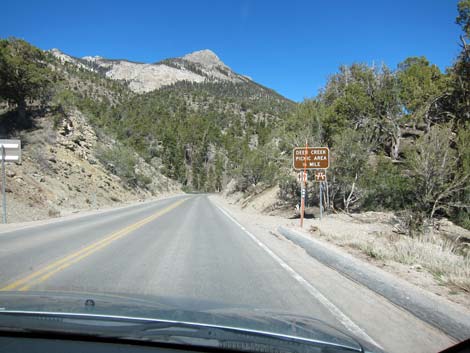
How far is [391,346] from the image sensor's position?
440cm

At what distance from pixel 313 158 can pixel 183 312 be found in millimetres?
14566

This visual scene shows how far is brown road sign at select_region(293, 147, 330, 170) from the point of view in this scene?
17.8 meters

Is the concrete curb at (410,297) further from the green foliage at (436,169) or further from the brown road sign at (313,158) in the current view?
the green foliage at (436,169)

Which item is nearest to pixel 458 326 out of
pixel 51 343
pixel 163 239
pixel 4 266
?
pixel 51 343

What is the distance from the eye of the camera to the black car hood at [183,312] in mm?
3439

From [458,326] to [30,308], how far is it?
4713 mm

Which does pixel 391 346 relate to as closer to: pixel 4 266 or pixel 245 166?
pixel 4 266

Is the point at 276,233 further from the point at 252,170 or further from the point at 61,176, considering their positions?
the point at 252,170

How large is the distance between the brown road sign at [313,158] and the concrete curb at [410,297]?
848cm

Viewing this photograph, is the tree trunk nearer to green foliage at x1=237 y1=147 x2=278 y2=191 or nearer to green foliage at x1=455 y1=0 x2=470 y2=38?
green foliage at x1=237 y1=147 x2=278 y2=191

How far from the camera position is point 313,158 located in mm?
17844

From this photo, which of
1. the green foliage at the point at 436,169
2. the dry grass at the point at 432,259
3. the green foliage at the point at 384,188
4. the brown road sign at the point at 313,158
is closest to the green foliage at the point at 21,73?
the brown road sign at the point at 313,158

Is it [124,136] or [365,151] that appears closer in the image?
[365,151]

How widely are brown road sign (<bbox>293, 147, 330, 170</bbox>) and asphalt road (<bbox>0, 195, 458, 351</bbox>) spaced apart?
5595mm
